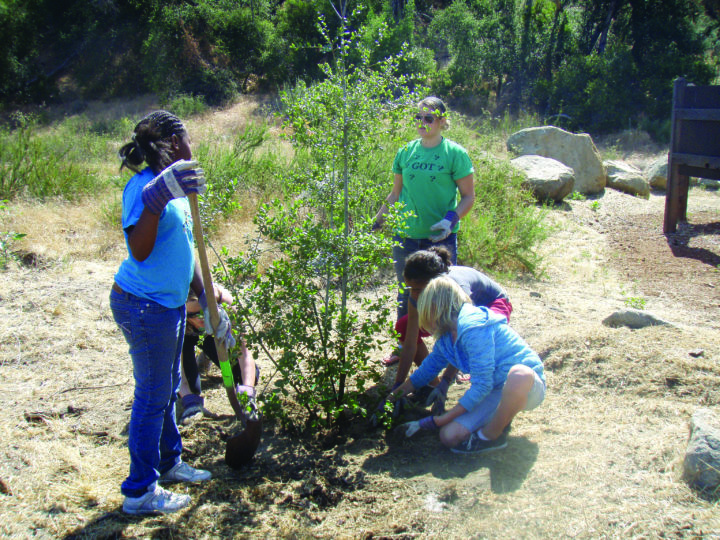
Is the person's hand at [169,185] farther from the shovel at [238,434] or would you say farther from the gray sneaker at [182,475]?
the gray sneaker at [182,475]

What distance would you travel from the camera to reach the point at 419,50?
16.2m

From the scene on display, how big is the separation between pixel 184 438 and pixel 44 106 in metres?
24.3

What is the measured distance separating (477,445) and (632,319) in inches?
80.1

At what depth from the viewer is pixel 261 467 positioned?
10.1ft

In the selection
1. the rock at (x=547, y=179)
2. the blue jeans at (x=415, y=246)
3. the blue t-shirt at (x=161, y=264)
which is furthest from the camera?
the rock at (x=547, y=179)

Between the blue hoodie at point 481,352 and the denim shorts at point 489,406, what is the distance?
57mm

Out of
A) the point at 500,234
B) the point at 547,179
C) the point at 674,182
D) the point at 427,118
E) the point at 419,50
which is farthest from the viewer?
the point at 419,50

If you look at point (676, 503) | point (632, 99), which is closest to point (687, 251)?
point (676, 503)

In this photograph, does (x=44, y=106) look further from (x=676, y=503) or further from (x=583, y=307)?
(x=676, y=503)

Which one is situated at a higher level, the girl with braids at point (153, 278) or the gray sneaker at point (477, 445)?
the girl with braids at point (153, 278)

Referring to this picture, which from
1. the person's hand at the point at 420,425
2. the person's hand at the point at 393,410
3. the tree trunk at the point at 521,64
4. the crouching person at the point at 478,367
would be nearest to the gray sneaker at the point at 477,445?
the crouching person at the point at 478,367

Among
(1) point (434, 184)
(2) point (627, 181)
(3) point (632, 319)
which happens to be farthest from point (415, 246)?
(2) point (627, 181)

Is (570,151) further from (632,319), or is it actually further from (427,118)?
(427,118)

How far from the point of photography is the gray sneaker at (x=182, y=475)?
284 centimetres
